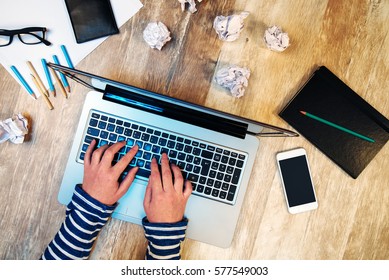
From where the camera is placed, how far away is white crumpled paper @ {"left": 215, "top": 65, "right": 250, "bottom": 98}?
32.1 inches

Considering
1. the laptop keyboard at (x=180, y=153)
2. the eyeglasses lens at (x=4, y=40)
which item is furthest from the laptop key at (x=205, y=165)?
the eyeglasses lens at (x=4, y=40)

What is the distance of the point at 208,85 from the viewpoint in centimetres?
86

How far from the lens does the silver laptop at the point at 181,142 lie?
796 mm

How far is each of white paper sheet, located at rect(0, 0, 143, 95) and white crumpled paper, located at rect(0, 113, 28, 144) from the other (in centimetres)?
8

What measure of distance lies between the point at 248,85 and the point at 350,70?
236mm

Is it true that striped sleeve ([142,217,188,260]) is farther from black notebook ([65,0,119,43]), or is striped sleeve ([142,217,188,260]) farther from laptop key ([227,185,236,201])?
black notebook ([65,0,119,43])

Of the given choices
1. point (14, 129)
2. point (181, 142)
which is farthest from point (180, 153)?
point (14, 129)

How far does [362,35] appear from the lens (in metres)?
0.85

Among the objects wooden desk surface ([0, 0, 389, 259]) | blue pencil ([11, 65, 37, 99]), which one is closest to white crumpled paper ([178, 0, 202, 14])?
wooden desk surface ([0, 0, 389, 259])

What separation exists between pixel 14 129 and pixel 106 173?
0.23 metres

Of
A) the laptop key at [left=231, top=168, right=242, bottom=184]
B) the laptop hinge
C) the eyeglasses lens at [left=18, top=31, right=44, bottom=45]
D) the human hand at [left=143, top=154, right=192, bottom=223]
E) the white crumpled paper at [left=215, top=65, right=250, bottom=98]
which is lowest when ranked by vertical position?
the human hand at [left=143, top=154, right=192, bottom=223]

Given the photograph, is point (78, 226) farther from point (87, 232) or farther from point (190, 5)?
point (190, 5)

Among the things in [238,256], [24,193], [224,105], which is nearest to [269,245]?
[238,256]

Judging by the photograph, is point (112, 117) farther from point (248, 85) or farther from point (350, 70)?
point (350, 70)
